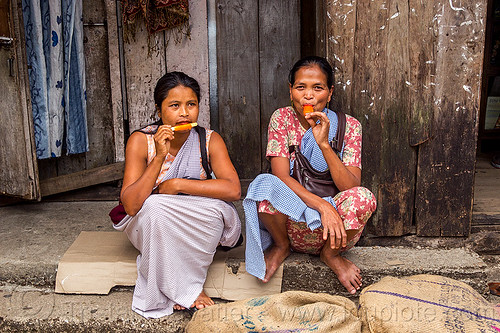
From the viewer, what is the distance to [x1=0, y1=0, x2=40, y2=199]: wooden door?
3076 millimetres

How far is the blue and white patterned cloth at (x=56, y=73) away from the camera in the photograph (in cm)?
341

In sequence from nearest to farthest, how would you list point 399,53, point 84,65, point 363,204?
point 363,204
point 399,53
point 84,65

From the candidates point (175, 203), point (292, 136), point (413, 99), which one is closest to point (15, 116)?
point (175, 203)

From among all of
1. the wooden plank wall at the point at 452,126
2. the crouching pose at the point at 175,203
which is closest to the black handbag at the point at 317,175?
the crouching pose at the point at 175,203

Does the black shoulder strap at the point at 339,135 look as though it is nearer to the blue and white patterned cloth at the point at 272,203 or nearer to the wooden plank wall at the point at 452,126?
the blue and white patterned cloth at the point at 272,203

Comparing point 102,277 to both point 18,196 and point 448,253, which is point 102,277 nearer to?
point 18,196

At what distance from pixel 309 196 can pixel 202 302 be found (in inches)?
30.4

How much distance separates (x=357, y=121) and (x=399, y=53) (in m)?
0.48

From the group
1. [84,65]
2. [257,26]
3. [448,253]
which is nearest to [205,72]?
[257,26]

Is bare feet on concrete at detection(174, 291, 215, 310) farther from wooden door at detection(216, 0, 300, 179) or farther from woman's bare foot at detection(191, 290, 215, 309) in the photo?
wooden door at detection(216, 0, 300, 179)

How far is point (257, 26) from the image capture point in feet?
12.8

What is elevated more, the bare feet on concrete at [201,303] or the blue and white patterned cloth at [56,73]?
the blue and white patterned cloth at [56,73]

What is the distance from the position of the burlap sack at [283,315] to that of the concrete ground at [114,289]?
0.85 ft

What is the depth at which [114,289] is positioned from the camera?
260cm
